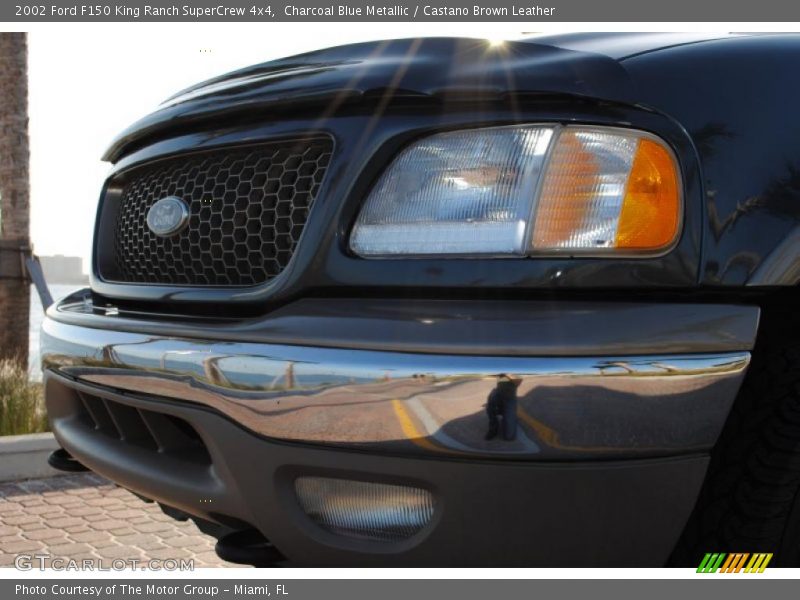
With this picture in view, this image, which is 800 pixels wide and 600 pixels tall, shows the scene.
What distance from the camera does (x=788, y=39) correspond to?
70.1 inches

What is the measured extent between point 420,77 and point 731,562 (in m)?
1.10

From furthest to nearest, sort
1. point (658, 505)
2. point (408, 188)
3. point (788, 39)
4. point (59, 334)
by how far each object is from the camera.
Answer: point (59, 334) < point (788, 39) < point (408, 188) < point (658, 505)

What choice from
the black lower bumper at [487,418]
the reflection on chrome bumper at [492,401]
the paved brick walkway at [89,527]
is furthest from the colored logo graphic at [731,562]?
the paved brick walkway at [89,527]

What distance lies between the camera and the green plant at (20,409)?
518cm

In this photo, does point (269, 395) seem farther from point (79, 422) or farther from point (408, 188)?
point (79, 422)

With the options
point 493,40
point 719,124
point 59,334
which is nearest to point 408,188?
point 493,40

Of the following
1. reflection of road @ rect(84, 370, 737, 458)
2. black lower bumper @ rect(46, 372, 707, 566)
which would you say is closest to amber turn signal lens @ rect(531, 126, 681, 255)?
reflection of road @ rect(84, 370, 737, 458)

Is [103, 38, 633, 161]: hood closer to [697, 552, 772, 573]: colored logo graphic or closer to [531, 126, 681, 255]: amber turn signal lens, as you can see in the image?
[531, 126, 681, 255]: amber turn signal lens

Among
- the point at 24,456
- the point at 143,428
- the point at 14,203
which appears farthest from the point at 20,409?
the point at 143,428

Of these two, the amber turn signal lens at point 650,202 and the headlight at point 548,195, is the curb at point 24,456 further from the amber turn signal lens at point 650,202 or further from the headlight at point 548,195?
the amber turn signal lens at point 650,202

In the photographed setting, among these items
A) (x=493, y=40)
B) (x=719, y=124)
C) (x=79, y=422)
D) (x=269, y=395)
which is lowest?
(x=79, y=422)

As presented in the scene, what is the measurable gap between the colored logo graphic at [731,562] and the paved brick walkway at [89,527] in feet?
6.62

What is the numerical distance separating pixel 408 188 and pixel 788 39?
878mm

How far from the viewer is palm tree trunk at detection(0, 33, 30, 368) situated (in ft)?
22.0
